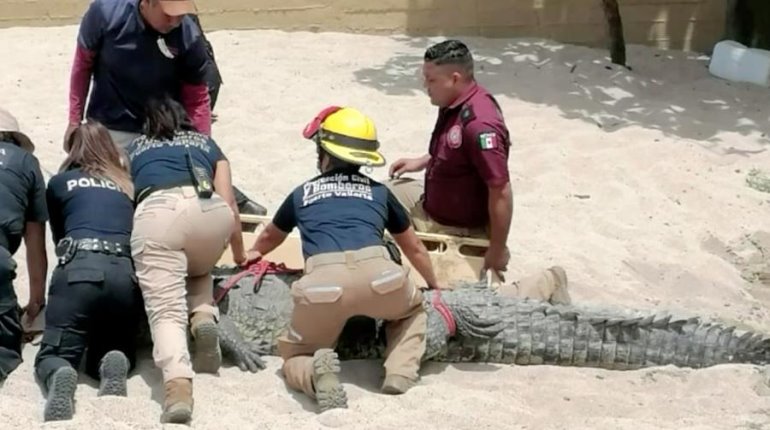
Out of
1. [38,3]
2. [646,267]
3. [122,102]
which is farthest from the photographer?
[38,3]

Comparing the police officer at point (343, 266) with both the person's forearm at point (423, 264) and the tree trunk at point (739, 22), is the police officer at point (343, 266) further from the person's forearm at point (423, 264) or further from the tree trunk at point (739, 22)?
the tree trunk at point (739, 22)

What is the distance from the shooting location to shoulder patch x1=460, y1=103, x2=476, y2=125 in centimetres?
477

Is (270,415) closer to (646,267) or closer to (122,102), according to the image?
(122,102)

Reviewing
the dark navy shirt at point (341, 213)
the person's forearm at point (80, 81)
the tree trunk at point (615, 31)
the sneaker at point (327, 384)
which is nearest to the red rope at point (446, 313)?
the dark navy shirt at point (341, 213)

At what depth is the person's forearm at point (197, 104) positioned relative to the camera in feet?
16.0

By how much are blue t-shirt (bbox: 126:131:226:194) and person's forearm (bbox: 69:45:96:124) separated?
49cm

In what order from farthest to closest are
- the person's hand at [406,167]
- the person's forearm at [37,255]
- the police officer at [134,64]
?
the person's hand at [406,167]
the police officer at [134,64]
the person's forearm at [37,255]

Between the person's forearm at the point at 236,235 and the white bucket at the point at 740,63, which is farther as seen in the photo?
the white bucket at the point at 740,63

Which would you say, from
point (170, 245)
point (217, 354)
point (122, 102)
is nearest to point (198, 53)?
point (122, 102)

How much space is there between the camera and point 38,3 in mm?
9852

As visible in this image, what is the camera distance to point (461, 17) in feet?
32.3

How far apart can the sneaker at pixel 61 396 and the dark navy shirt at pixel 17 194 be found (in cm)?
66

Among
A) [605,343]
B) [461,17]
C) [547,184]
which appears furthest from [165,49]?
[461,17]

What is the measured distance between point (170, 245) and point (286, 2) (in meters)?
6.09
